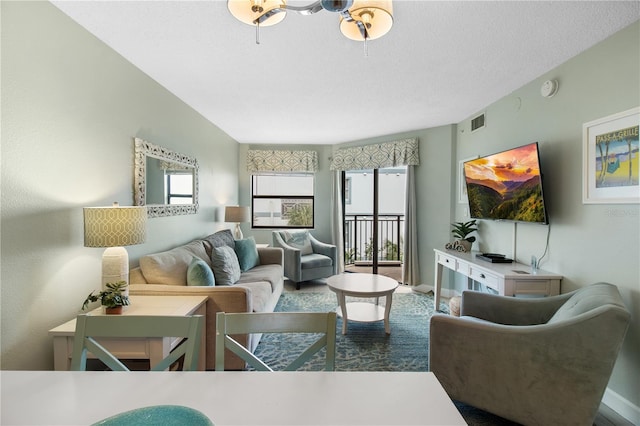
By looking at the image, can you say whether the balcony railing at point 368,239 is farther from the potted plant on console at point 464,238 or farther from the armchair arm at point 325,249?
the potted plant on console at point 464,238

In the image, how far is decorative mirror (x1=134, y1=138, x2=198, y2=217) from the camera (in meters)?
2.68

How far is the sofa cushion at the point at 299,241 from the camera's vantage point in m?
5.17

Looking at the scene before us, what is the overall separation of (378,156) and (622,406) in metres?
3.89

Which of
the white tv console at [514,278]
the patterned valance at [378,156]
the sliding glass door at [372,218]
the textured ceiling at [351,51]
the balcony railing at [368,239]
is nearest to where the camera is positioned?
the textured ceiling at [351,51]

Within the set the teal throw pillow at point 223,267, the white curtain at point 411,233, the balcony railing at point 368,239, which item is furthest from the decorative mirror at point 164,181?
the balcony railing at point 368,239

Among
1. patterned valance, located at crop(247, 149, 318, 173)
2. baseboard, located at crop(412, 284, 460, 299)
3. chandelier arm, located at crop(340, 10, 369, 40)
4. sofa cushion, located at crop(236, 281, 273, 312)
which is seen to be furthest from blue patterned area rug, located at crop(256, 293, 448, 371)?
patterned valance, located at crop(247, 149, 318, 173)

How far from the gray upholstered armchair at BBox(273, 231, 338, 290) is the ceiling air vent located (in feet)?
8.82

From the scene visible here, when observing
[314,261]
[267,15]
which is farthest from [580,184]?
[314,261]

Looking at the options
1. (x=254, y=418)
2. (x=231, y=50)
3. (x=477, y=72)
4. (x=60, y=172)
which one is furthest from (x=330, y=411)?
(x=477, y=72)

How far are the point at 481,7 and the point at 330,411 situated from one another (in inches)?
84.9

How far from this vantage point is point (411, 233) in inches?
187

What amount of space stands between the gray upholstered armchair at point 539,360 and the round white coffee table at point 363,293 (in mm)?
1124

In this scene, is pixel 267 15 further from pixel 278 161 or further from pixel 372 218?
pixel 372 218

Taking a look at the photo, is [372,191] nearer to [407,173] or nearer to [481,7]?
[407,173]
